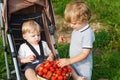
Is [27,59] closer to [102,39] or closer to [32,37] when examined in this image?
[32,37]

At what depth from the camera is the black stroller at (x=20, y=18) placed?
18.3 ft

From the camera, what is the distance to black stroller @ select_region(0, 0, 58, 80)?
5590 mm

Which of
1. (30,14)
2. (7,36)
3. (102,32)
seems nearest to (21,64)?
(7,36)

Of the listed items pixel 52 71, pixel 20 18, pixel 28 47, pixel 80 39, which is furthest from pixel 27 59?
pixel 80 39

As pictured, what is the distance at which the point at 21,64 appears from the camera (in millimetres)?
5672

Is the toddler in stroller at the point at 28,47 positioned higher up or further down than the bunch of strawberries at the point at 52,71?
higher up

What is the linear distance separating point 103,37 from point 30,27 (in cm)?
207

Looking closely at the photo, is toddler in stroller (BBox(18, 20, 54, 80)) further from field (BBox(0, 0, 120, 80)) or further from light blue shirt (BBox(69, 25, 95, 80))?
field (BBox(0, 0, 120, 80))

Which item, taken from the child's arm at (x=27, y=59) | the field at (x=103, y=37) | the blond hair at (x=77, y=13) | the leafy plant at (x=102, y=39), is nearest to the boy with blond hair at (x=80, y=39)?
the blond hair at (x=77, y=13)

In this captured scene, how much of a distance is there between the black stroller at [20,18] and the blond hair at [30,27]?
0.54 ft

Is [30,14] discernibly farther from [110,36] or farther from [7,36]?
[110,36]

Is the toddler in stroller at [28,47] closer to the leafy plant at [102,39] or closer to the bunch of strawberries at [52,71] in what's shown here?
the bunch of strawberries at [52,71]

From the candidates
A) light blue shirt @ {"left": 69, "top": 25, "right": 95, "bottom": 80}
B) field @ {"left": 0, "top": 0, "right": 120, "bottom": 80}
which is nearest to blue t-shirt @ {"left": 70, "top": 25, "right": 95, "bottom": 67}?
light blue shirt @ {"left": 69, "top": 25, "right": 95, "bottom": 80}

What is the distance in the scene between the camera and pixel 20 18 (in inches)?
236
